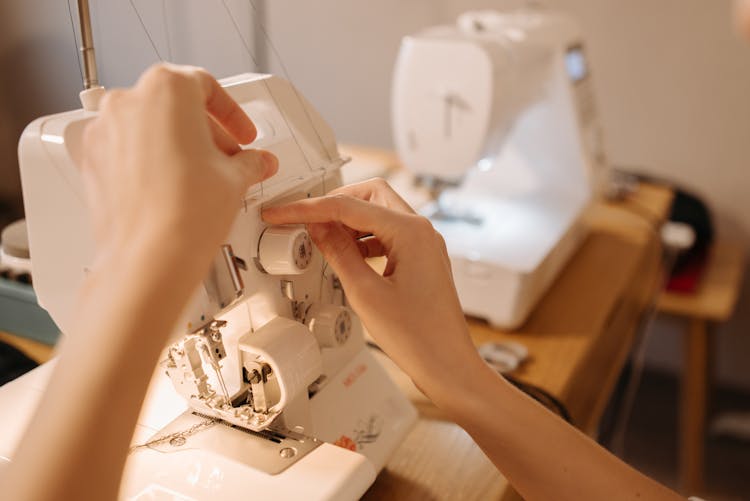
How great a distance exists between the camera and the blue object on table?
0.86m

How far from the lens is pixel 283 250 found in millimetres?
645

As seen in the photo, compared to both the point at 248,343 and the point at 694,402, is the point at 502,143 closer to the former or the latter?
the point at 248,343

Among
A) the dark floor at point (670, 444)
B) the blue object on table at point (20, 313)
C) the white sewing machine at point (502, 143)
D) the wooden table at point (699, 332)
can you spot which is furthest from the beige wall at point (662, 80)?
the blue object on table at point (20, 313)

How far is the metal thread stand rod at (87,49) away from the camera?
0.63 meters

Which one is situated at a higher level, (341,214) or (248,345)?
(341,214)

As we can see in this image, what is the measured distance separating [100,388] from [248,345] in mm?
243

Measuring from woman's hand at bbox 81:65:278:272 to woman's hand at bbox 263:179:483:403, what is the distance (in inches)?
6.4

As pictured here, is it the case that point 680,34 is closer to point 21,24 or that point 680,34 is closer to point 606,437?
point 606,437

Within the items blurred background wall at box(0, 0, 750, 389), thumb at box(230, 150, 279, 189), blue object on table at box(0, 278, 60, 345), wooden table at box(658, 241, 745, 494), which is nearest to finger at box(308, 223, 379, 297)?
thumb at box(230, 150, 279, 189)

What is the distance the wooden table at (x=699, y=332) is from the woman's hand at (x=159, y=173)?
1455 mm

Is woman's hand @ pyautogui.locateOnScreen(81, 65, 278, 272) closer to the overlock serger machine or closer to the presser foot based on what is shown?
the overlock serger machine

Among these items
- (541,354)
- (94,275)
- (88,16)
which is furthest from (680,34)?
(94,275)

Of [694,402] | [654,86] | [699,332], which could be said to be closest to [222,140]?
[699,332]

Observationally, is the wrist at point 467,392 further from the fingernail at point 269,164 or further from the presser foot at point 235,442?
the fingernail at point 269,164
